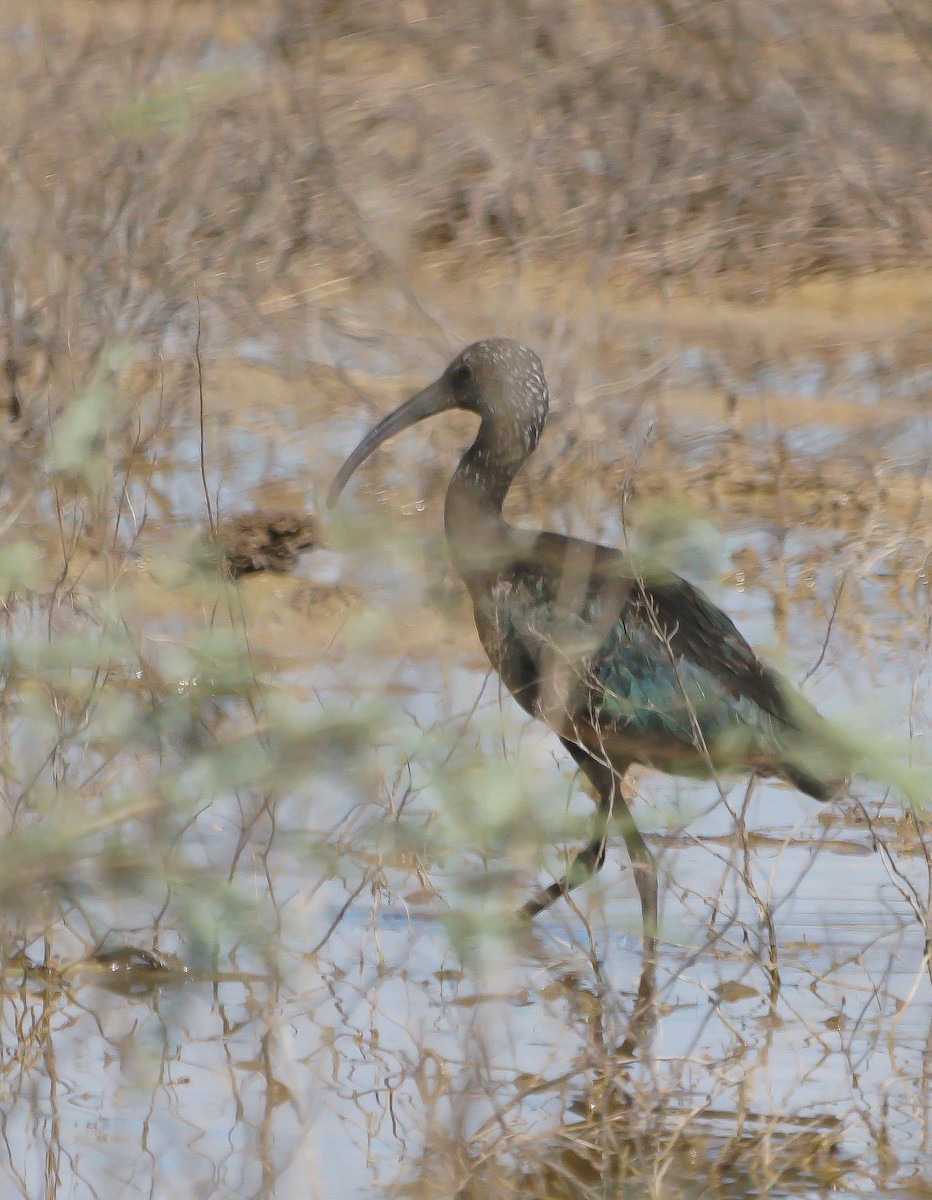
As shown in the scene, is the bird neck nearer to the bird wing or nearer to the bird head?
the bird head

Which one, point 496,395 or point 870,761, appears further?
point 496,395

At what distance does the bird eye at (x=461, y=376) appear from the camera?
6.06 m

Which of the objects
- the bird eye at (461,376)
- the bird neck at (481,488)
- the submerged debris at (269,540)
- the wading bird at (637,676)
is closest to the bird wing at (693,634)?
the wading bird at (637,676)

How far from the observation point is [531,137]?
7.64 meters

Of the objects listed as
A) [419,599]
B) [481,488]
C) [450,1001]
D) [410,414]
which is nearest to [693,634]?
[481,488]

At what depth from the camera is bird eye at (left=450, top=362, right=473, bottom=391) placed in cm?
606

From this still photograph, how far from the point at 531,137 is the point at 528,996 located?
363cm

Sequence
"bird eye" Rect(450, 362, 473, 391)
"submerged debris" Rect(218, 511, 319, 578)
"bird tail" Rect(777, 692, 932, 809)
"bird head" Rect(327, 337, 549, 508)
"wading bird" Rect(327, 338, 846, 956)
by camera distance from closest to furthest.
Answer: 1. "bird tail" Rect(777, 692, 932, 809)
2. "wading bird" Rect(327, 338, 846, 956)
3. "bird head" Rect(327, 337, 549, 508)
4. "bird eye" Rect(450, 362, 473, 391)
5. "submerged debris" Rect(218, 511, 319, 578)

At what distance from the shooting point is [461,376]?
240 inches

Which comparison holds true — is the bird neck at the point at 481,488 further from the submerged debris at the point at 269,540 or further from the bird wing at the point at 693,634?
the submerged debris at the point at 269,540

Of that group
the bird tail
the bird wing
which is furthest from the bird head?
the bird tail

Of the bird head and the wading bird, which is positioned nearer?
the wading bird

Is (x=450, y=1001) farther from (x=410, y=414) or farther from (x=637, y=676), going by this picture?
(x=410, y=414)

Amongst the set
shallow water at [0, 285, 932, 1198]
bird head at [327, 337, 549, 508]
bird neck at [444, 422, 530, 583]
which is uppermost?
bird head at [327, 337, 549, 508]
